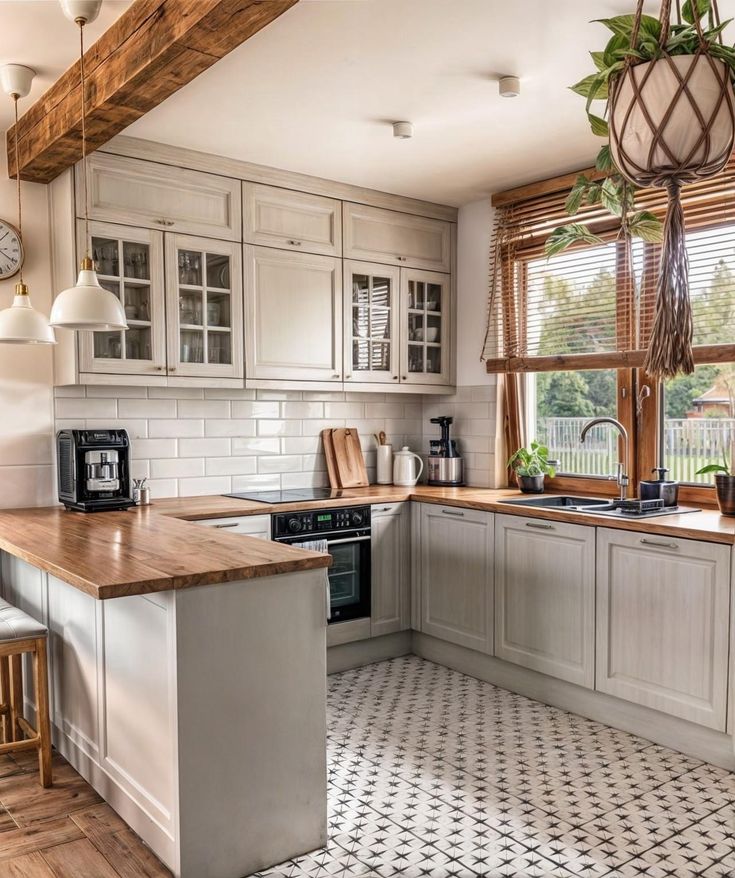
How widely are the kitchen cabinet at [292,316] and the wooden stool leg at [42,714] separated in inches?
68.7

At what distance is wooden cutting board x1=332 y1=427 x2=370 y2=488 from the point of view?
4621 millimetres

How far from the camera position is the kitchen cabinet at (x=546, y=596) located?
3.40 metres

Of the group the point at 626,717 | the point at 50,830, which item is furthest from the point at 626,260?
the point at 50,830

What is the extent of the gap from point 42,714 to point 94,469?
3.86ft

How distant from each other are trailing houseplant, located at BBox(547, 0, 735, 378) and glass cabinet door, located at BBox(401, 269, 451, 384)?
3316mm

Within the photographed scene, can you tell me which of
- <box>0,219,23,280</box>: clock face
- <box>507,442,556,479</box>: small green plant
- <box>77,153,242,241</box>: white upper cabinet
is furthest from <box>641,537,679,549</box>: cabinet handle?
<box>0,219,23,280</box>: clock face

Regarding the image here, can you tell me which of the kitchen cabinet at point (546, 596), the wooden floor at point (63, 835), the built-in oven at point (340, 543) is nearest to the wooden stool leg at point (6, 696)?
the wooden floor at point (63, 835)

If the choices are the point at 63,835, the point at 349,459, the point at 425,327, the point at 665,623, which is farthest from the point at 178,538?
the point at 425,327

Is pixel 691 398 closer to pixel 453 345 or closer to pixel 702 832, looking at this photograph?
pixel 453 345

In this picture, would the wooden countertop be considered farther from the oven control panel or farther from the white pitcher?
the white pitcher

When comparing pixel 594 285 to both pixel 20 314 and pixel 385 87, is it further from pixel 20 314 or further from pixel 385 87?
pixel 20 314

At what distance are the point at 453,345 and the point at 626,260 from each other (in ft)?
4.17

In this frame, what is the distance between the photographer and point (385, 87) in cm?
304

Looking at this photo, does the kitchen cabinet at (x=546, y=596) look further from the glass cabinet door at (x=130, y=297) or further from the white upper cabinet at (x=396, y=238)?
the glass cabinet door at (x=130, y=297)
